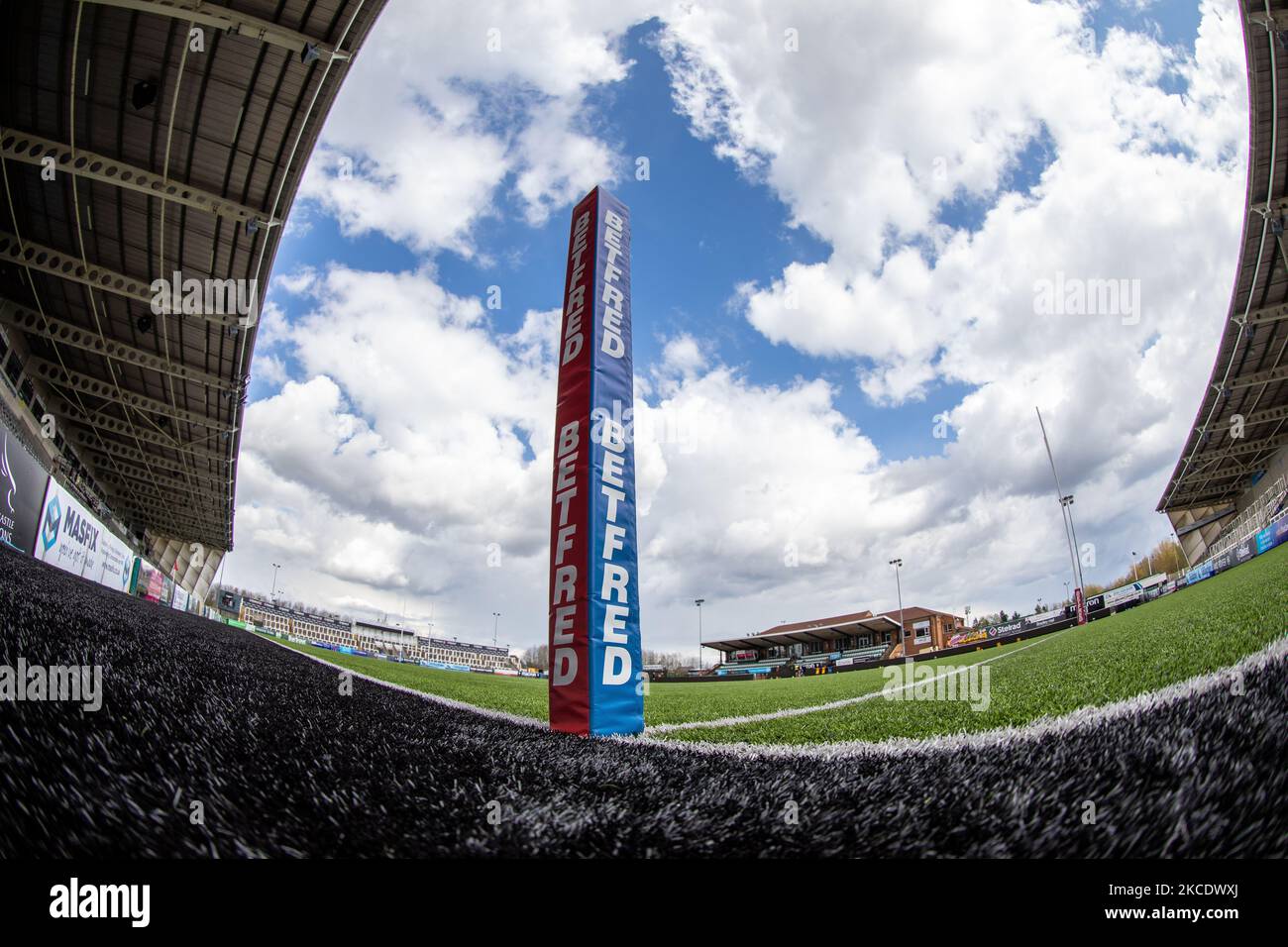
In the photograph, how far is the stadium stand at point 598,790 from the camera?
2.87 ft

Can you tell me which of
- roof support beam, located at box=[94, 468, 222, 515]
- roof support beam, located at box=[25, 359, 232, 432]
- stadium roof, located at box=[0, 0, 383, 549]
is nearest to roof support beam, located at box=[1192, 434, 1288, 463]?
stadium roof, located at box=[0, 0, 383, 549]

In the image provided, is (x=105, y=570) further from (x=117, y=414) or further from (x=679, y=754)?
(x=679, y=754)

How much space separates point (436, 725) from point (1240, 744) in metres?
3.04

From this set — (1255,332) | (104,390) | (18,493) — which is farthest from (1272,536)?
(104,390)

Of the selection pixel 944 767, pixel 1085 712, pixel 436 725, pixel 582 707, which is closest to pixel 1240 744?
pixel 944 767

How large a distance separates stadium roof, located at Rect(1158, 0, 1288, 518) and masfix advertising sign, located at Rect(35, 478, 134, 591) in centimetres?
2528

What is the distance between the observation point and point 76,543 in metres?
12.5

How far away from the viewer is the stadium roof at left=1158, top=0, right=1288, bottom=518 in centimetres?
1155

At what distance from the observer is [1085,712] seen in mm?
2260

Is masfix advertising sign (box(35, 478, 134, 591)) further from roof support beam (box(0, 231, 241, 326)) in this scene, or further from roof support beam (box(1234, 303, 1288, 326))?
roof support beam (box(1234, 303, 1288, 326))

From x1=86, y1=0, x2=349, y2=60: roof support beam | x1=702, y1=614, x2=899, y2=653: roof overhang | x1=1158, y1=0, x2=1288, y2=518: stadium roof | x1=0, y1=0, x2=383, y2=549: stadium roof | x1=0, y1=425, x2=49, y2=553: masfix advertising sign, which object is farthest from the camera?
x1=702, y1=614, x2=899, y2=653: roof overhang

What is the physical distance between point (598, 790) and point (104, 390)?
25.9 m

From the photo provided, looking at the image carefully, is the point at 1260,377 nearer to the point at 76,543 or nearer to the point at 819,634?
the point at 819,634

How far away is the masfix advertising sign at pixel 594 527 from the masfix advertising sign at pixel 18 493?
1026 cm
